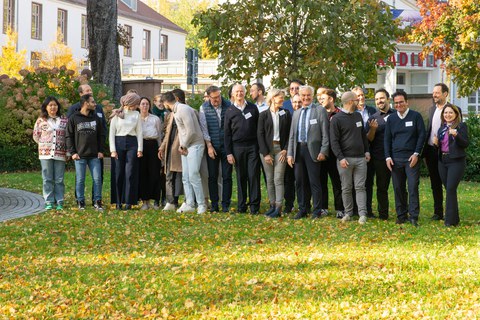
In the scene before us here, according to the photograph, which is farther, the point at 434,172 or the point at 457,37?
the point at 457,37

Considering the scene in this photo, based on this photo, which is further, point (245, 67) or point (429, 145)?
point (245, 67)

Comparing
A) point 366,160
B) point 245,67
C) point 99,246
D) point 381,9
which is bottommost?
point 99,246

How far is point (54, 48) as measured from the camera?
5762 centimetres

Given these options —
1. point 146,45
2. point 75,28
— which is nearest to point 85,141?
point 75,28

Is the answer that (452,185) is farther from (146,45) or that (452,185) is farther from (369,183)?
(146,45)

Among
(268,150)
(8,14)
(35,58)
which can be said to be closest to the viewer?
(268,150)

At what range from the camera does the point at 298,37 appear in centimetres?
2244

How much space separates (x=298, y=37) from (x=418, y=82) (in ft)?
85.5

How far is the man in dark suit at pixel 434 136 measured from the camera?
533 inches

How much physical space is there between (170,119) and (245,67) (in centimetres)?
751

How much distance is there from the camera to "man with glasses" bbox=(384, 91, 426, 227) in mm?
13328

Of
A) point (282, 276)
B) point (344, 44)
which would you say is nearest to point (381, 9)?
point (344, 44)

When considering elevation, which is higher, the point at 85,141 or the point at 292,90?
the point at 292,90

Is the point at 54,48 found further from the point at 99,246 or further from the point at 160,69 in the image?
the point at 99,246
